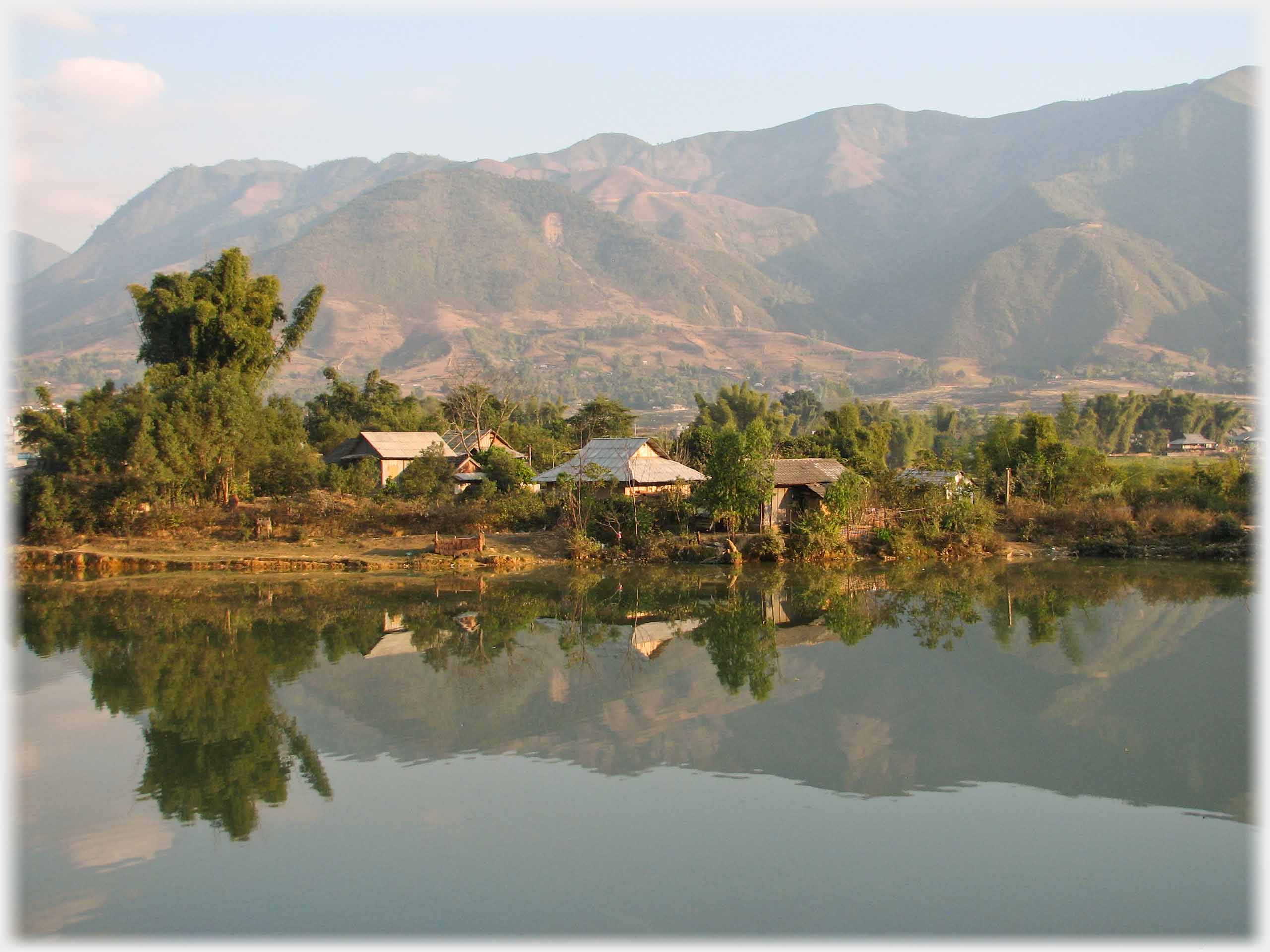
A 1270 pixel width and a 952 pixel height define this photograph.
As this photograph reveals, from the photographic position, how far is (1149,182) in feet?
648

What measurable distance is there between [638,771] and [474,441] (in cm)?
2423

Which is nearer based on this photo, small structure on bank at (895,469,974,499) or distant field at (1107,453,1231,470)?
small structure on bank at (895,469,974,499)

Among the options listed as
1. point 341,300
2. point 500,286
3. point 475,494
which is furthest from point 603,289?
point 475,494

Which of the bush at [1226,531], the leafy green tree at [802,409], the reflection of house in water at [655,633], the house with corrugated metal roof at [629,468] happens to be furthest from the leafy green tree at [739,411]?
the reflection of house in water at [655,633]

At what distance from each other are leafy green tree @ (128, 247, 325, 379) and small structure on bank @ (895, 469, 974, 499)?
17.7 meters

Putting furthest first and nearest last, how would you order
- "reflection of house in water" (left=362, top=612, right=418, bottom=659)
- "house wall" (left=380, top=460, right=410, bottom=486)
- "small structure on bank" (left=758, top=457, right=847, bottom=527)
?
1. "house wall" (left=380, top=460, right=410, bottom=486)
2. "small structure on bank" (left=758, top=457, right=847, bottom=527)
3. "reflection of house in water" (left=362, top=612, right=418, bottom=659)

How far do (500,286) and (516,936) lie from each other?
178771 mm

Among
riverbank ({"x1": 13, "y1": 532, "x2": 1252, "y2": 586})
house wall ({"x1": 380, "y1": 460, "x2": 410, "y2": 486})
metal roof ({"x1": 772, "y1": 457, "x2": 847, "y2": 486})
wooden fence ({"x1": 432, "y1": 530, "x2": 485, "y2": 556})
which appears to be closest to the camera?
riverbank ({"x1": 13, "y1": 532, "x2": 1252, "y2": 586})

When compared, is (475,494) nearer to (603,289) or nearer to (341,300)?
(341,300)

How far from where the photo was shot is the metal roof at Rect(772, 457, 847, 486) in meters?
23.5

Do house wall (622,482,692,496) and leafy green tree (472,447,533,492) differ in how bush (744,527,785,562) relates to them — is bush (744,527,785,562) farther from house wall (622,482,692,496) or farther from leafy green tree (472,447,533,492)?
leafy green tree (472,447,533,492)

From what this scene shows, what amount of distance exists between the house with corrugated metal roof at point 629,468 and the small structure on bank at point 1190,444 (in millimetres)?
41300

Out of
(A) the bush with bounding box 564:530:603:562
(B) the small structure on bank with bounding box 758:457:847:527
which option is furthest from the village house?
(B) the small structure on bank with bounding box 758:457:847:527

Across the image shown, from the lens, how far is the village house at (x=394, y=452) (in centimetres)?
3003
